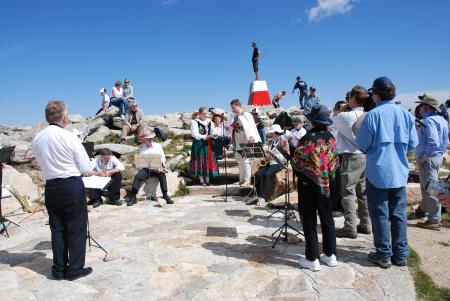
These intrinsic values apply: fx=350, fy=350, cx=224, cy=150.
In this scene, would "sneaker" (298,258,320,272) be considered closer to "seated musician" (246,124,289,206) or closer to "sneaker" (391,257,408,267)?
"sneaker" (391,257,408,267)

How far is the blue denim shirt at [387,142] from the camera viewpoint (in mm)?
3908

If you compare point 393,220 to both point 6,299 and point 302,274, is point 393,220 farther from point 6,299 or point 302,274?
point 6,299

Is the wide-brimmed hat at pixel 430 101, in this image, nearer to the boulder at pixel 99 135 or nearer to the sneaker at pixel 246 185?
the sneaker at pixel 246 185

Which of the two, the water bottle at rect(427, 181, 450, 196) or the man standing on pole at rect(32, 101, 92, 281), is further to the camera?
the man standing on pole at rect(32, 101, 92, 281)

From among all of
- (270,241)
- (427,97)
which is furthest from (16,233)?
(427,97)

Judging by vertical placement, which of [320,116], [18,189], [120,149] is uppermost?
[320,116]

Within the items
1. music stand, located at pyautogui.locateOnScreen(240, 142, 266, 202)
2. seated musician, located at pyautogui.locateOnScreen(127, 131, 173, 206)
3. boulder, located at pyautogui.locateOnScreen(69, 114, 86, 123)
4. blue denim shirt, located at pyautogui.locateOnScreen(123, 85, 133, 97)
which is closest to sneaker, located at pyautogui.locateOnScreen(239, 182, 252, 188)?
music stand, located at pyautogui.locateOnScreen(240, 142, 266, 202)

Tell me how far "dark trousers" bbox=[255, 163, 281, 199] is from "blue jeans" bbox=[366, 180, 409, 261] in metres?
3.56

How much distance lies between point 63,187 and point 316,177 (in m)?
2.79

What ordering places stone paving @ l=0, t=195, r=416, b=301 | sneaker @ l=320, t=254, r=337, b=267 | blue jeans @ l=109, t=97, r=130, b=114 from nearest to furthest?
stone paving @ l=0, t=195, r=416, b=301
sneaker @ l=320, t=254, r=337, b=267
blue jeans @ l=109, t=97, r=130, b=114

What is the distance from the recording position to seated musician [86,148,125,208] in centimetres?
799

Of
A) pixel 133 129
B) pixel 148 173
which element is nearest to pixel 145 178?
pixel 148 173

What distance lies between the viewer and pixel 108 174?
Result: 26.3 feet

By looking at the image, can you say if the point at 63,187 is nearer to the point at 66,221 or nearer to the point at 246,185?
the point at 66,221
